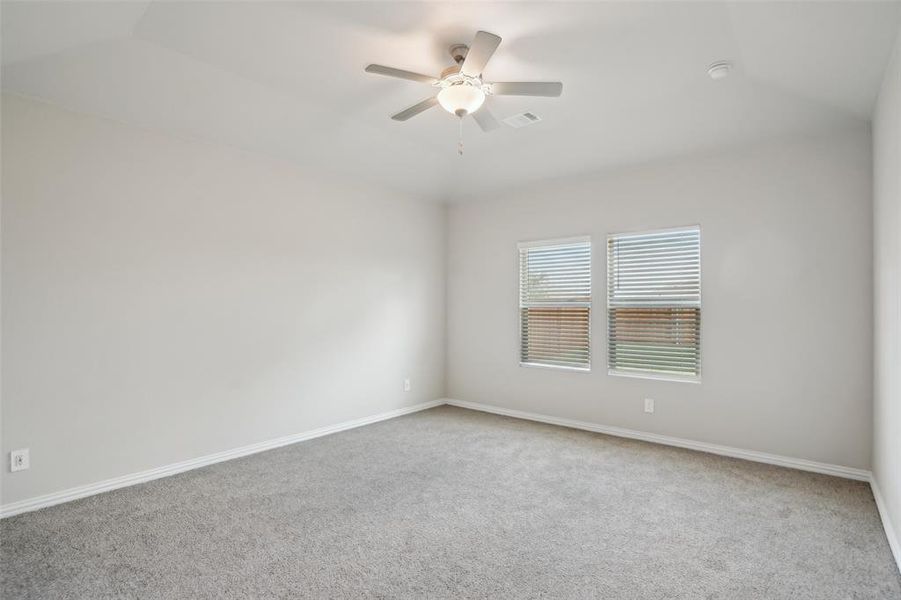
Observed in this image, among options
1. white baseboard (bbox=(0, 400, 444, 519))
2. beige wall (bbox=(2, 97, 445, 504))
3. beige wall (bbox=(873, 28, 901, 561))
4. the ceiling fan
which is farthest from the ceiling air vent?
white baseboard (bbox=(0, 400, 444, 519))

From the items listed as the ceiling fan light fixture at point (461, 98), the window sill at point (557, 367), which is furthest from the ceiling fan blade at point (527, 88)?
the window sill at point (557, 367)

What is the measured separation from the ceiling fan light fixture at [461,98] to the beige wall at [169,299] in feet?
6.75

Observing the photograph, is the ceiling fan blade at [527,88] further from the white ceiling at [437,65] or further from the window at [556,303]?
the window at [556,303]

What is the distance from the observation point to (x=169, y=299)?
3500 mm

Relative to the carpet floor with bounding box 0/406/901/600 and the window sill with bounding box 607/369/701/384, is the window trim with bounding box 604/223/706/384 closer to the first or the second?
the window sill with bounding box 607/369/701/384

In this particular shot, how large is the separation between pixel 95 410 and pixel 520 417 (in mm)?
3771

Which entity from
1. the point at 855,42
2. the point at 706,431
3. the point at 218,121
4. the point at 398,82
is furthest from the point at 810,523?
the point at 218,121

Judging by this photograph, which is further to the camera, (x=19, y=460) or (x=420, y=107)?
(x=420, y=107)

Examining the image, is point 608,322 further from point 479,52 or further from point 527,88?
point 479,52

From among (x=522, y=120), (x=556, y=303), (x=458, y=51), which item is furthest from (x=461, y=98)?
(x=556, y=303)

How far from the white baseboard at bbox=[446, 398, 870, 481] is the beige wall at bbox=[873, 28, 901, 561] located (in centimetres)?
29

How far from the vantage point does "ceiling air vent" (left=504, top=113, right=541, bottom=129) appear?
11.9 feet

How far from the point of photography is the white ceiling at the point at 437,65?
243 centimetres

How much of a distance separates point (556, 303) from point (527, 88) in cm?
276
